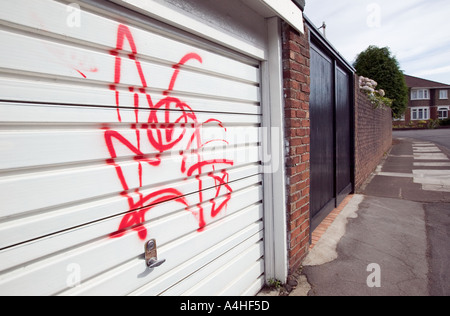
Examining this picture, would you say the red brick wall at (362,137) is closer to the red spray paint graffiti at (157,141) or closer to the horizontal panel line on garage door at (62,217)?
the red spray paint graffiti at (157,141)

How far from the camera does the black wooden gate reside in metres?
3.77

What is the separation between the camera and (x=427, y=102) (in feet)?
141

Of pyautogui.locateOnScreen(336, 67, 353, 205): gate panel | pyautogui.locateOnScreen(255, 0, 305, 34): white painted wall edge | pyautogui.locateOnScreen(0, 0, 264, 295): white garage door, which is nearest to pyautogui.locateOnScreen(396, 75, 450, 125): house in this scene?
pyautogui.locateOnScreen(336, 67, 353, 205): gate panel

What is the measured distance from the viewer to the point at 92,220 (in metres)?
1.32

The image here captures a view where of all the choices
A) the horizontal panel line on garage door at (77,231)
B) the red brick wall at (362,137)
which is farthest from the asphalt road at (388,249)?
the horizontal panel line on garage door at (77,231)

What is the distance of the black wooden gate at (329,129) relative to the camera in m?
3.77

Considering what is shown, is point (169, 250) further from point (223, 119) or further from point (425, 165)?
point (425, 165)

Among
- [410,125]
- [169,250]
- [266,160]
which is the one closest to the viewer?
[169,250]

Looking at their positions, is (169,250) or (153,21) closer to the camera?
(153,21)

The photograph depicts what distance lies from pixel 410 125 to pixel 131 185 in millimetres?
49927

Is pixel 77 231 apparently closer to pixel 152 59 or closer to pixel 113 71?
pixel 113 71

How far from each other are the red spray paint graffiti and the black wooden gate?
221 cm

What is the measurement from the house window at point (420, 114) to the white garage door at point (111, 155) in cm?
5192
